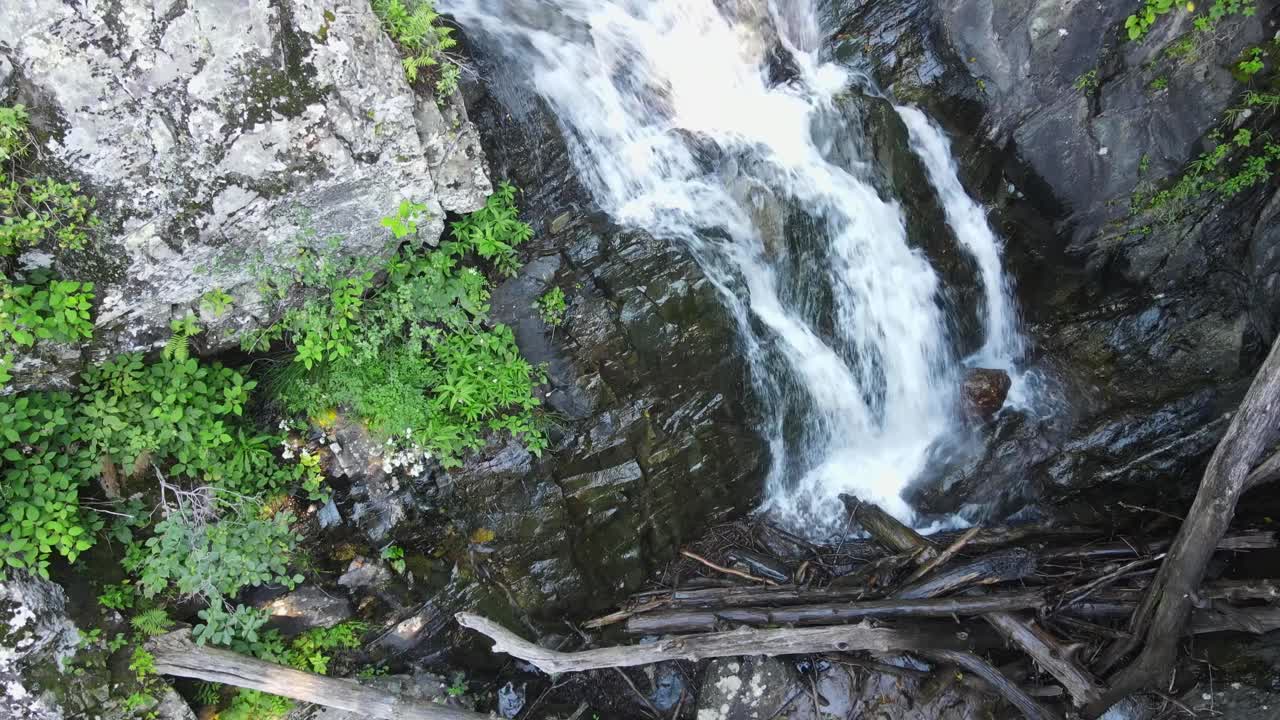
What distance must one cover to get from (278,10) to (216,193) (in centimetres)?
130

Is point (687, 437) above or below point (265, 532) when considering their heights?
below

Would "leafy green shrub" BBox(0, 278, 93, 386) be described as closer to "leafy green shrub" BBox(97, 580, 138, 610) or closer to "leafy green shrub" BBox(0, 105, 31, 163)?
"leafy green shrub" BBox(0, 105, 31, 163)

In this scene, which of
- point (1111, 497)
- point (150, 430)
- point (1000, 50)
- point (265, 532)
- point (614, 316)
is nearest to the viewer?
point (150, 430)

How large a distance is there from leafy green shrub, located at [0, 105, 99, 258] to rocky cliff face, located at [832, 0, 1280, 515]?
23.7 feet

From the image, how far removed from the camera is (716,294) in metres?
6.71

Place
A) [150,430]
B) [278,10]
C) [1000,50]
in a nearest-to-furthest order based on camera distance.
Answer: [278,10]
[150,430]
[1000,50]

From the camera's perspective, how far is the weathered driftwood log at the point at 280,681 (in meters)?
5.26

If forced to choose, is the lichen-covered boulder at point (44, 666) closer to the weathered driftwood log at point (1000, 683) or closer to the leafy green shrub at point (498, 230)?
the leafy green shrub at point (498, 230)

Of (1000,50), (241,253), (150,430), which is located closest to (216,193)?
(241,253)

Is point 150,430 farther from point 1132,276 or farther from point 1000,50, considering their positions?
point 1132,276

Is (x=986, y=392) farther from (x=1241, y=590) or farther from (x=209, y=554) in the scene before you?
(x=209, y=554)

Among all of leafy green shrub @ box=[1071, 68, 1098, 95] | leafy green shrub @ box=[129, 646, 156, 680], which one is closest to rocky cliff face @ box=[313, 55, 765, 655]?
leafy green shrub @ box=[129, 646, 156, 680]

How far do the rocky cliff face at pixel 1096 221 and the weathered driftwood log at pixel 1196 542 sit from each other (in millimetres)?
1617

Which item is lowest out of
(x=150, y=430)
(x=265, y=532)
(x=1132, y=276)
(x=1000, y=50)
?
(x=1132, y=276)
